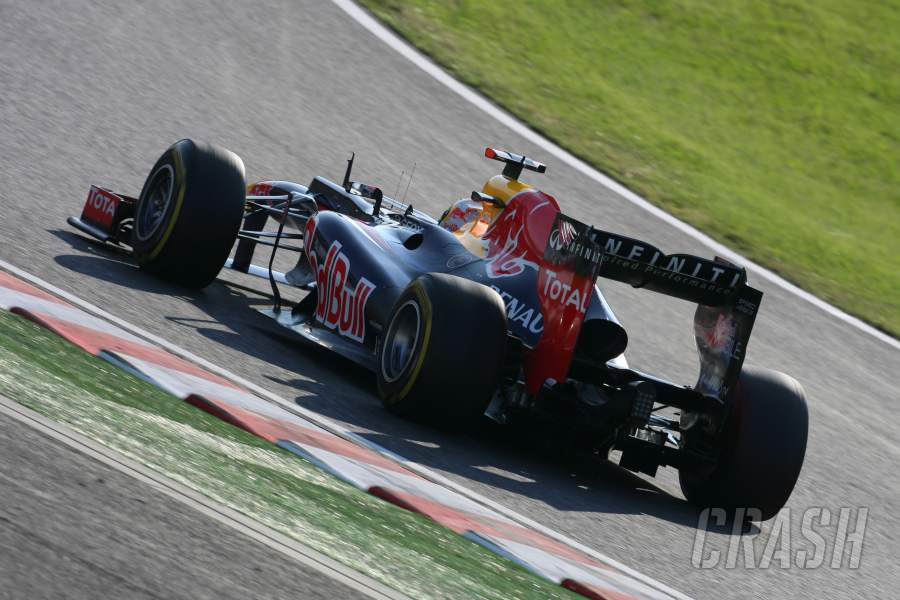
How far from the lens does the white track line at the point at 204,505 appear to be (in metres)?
3.98

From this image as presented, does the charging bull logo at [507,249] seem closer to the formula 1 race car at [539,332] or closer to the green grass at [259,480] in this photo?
the formula 1 race car at [539,332]

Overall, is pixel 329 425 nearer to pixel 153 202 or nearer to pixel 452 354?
pixel 452 354

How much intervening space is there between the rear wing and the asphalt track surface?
2.05ft

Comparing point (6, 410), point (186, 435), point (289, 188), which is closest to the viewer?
point (6, 410)

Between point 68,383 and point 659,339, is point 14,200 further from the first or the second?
point 659,339

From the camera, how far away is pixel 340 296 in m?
8.02

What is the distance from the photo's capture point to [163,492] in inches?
164

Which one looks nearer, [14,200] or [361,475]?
[361,475]

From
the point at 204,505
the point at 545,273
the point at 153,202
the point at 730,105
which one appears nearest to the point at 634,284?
the point at 545,273

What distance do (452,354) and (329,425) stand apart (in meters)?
0.67

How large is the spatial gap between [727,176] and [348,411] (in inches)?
438

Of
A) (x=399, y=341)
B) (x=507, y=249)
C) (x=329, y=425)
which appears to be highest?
(x=507, y=249)

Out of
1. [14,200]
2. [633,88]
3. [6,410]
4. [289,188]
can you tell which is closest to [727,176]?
[633,88]

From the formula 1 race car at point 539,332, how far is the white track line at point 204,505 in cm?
235
